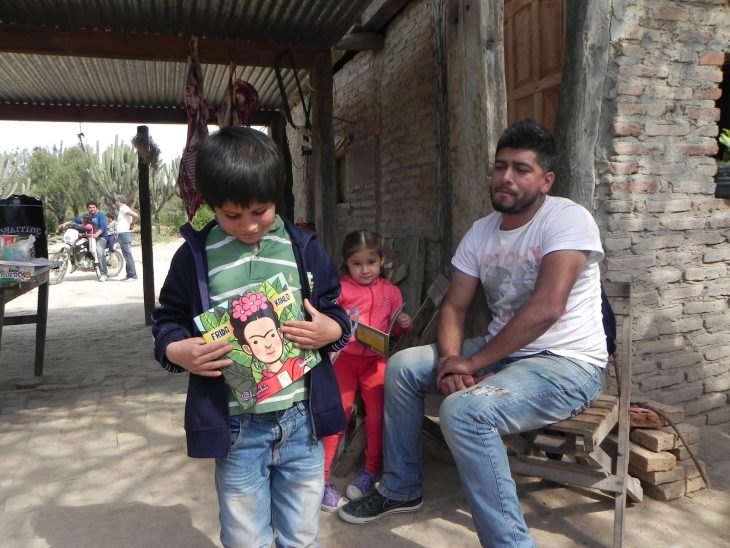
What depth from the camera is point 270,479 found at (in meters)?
1.79

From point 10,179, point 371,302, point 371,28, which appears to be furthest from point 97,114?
point 10,179

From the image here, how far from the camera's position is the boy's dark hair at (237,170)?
1.44 m

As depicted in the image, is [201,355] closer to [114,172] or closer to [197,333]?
[197,333]

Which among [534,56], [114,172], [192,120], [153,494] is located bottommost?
[153,494]

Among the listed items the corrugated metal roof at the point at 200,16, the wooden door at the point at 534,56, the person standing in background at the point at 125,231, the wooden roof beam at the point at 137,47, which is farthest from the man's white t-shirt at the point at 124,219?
the wooden door at the point at 534,56

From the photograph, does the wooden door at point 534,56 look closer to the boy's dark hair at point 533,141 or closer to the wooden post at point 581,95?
the wooden post at point 581,95

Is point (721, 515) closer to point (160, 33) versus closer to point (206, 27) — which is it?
point (206, 27)

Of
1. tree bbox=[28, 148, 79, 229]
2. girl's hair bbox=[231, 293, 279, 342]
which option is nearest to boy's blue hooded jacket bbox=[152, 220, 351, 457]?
girl's hair bbox=[231, 293, 279, 342]

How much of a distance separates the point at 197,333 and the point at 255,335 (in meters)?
0.20

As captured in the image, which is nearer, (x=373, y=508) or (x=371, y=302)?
(x=373, y=508)

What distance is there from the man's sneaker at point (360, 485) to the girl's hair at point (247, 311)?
4.94ft

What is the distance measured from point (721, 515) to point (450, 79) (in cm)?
239

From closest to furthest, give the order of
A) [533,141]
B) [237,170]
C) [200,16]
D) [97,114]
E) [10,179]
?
[237,170], [533,141], [200,16], [97,114], [10,179]

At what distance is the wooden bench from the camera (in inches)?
86.9
